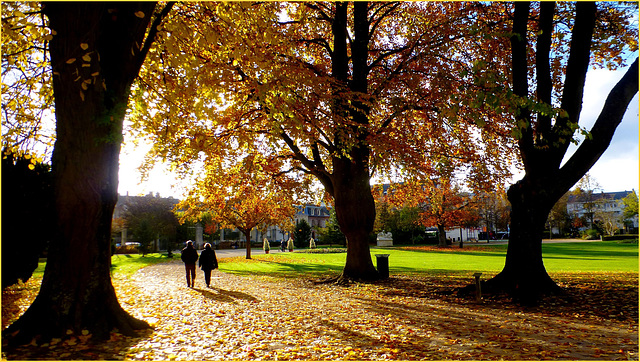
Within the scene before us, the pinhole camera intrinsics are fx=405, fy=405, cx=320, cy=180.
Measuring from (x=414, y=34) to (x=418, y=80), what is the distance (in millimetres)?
1725

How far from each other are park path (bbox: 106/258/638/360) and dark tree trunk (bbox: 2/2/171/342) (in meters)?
1.08

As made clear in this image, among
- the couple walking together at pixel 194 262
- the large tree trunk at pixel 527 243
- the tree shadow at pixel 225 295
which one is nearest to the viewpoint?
the large tree trunk at pixel 527 243

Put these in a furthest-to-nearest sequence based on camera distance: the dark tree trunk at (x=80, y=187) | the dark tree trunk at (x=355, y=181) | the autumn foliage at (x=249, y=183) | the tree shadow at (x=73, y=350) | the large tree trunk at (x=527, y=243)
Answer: the autumn foliage at (x=249, y=183)
the dark tree trunk at (x=355, y=181)
the large tree trunk at (x=527, y=243)
the dark tree trunk at (x=80, y=187)
the tree shadow at (x=73, y=350)

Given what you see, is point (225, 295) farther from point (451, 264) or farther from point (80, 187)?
point (451, 264)

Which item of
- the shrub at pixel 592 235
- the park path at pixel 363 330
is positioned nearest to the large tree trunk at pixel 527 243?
the park path at pixel 363 330

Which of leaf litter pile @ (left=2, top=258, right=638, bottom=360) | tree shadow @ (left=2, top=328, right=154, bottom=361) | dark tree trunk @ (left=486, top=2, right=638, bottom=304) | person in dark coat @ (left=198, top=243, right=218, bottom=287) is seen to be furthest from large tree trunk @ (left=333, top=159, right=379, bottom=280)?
tree shadow @ (left=2, top=328, right=154, bottom=361)

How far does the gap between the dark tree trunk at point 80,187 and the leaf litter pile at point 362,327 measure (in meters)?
0.45

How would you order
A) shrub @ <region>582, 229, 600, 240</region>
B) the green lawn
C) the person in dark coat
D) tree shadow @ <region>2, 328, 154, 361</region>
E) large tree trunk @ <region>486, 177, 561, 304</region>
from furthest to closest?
shrub @ <region>582, 229, 600, 240</region> < the green lawn < the person in dark coat < large tree trunk @ <region>486, 177, 561, 304</region> < tree shadow @ <region>2, 328, 154, 361</region>

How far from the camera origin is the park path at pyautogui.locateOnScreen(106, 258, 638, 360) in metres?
5.59

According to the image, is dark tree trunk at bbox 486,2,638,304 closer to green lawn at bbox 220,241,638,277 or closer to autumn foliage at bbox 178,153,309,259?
green lawn at bbox 220,241,638,277

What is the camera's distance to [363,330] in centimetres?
703

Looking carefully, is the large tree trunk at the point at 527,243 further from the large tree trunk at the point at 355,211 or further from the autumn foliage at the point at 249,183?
the autumn foliage at the point at 249,183

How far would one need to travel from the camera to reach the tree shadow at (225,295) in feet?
36.3

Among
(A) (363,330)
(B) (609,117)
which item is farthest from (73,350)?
(B) (609,117)
